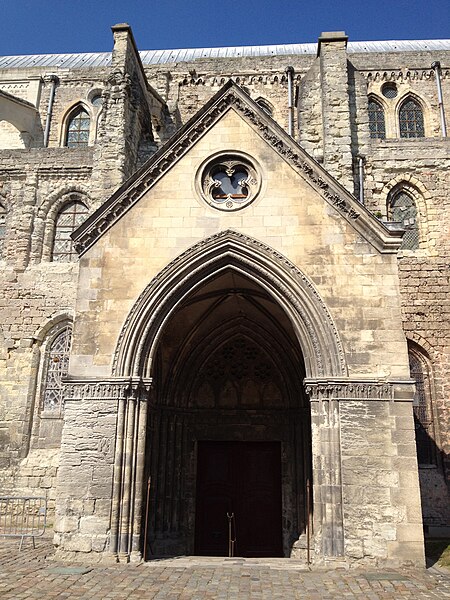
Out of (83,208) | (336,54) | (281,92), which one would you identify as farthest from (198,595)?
(281,92)

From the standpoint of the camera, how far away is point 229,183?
11.0 meters

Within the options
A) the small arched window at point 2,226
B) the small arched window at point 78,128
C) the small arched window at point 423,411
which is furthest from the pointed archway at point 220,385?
the small arched window at point 78,128

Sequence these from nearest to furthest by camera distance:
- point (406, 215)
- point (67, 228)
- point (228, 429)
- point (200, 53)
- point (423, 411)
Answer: point (228, 429)
point (423, 411)
point (406, 215)
point (67, 228)
point (200, 53)

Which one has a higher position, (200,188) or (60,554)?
(200,188)

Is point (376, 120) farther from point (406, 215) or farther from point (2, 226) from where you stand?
point (2, 226)

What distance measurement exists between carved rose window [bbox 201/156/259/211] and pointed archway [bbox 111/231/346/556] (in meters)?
0.77

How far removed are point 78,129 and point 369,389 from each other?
681 inches

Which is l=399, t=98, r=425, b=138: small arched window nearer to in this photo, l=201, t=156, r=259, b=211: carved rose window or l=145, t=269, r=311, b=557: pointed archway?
l=201, t=156, r=259, b=211: carved rose window

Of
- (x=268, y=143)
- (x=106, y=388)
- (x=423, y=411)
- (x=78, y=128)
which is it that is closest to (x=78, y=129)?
(x=78, y=128)

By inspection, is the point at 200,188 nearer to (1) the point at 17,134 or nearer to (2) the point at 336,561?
(2) the point at 336,561

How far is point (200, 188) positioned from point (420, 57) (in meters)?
14.0

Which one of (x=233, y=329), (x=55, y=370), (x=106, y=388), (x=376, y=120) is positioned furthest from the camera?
(x=376, y=120)

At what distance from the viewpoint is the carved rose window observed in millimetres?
10688

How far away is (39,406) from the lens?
14508 millimetres
